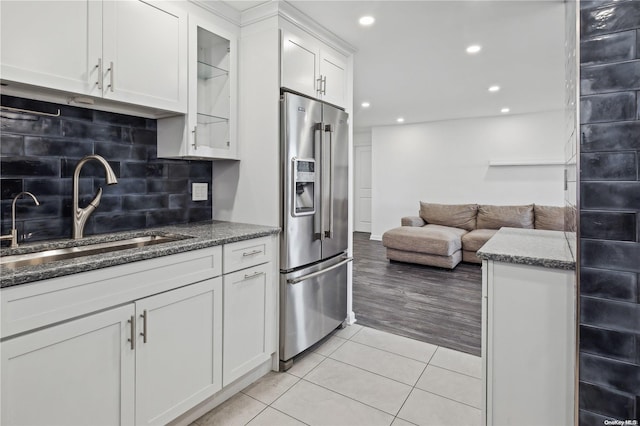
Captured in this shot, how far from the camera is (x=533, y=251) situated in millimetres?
1473

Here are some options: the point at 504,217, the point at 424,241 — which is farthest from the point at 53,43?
→ the point at 504,217

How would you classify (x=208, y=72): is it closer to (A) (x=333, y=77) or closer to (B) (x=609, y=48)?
(A) (x=333, y=77)

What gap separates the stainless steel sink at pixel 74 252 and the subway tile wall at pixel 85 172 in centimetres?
13

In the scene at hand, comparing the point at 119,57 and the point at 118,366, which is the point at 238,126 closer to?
the point at 119,57

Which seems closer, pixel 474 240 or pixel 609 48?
pixel 609 48

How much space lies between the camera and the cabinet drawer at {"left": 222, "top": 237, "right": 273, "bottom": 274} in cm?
186

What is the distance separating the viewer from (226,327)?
1861 millimetres

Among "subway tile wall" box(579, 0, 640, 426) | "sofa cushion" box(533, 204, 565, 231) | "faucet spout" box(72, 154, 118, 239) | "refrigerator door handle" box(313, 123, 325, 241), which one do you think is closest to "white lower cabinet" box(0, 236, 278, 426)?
"refrigerator door handle" box(313, 123, 325, 241)

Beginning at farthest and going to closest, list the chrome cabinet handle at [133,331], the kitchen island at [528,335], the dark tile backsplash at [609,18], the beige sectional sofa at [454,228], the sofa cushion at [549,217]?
the sofa cushion at [549,217], the beige sectional sofa at [454,228], the chrome cabinet handle at [133,331], the kitchen island at [528,335], the dark tile backsplash at [609,18]

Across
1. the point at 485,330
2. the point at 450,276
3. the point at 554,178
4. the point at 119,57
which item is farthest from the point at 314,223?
the point at 554,178

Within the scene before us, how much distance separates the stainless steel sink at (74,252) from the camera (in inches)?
58.9

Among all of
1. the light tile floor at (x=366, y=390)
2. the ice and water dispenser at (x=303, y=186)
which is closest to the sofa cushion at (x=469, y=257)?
the light tile floor at (x=366, y=390)

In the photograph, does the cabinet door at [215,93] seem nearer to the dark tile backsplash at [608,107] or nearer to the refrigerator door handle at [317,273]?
the refrigerator door handle at [317,273]

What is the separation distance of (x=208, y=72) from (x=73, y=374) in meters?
1.85
